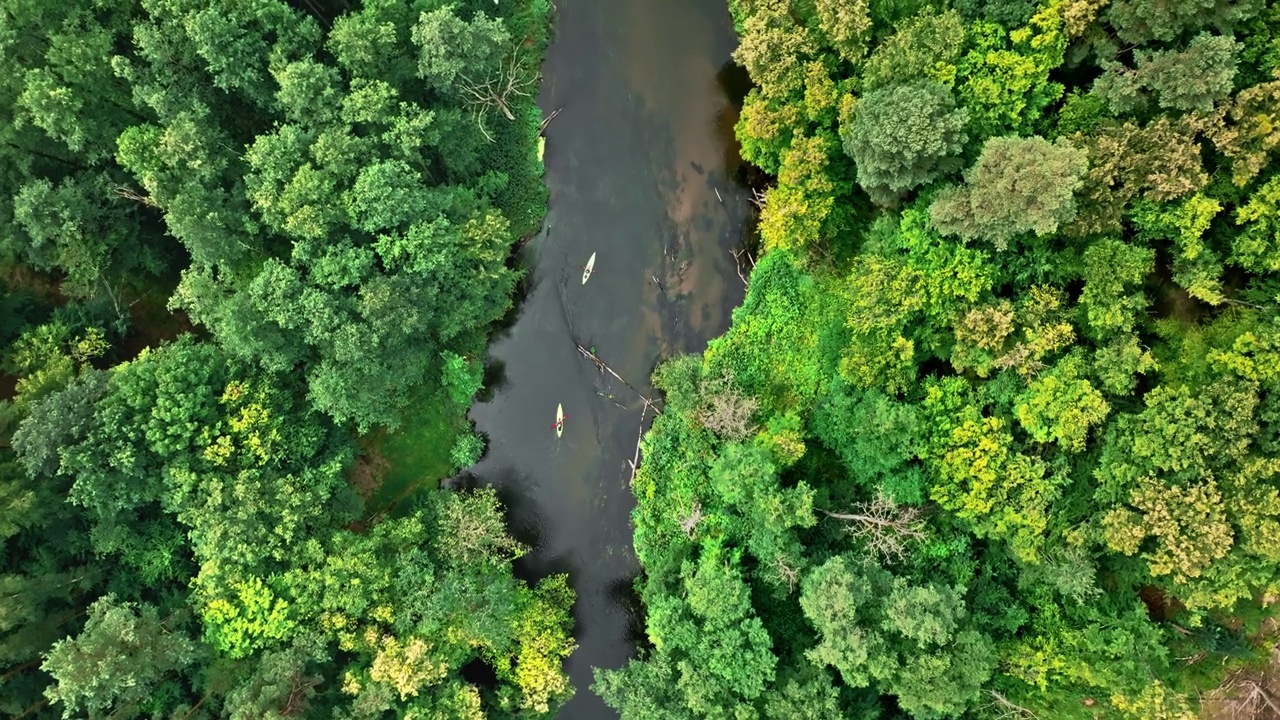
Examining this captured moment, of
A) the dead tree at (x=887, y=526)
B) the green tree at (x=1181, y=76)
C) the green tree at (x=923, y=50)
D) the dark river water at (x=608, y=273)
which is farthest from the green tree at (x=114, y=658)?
the green tree at (x=1181, y=76)

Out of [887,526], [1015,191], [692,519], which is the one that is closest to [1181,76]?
[1015,191]

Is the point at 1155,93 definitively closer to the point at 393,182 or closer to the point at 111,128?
the point at 393,182

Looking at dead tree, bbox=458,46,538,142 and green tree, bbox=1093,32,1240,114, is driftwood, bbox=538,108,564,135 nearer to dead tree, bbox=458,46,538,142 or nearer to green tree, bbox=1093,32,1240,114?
dead tree, bbox=458,46,538,142

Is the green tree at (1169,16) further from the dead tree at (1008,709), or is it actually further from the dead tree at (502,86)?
the dead tree at (1008,709)

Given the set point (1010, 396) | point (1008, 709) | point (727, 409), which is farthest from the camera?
point (727, 409)

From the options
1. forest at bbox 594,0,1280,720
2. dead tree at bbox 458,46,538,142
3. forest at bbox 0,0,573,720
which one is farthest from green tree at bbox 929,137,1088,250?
dead tree at bbox 458,46,538,142

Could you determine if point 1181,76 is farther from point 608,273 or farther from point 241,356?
point 241,356
